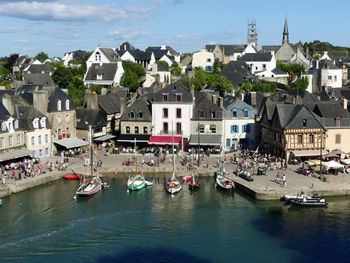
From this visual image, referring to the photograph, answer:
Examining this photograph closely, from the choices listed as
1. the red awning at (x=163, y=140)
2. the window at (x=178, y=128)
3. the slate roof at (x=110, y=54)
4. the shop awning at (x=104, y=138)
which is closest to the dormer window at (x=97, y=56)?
the slate roof at (x=110, y=54)

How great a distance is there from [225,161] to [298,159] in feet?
29.2

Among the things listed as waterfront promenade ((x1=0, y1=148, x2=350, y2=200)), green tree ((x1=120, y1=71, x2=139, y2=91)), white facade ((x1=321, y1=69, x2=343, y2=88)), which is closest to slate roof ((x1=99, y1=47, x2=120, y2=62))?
green tree ((x1=120, y1=71, x2=139, y2=91))

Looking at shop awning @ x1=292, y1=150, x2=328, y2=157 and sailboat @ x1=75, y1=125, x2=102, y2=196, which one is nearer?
sailboat @ x1=75, y1=125, x2=102, y2=196

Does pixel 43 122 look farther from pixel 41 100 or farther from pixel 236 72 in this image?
pixel 236 72

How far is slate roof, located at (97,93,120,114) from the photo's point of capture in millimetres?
69812

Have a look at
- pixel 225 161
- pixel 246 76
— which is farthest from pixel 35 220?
pixel 246 76

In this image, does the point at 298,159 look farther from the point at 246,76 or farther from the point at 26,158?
the point at 246,76

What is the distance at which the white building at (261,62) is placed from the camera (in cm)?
11256

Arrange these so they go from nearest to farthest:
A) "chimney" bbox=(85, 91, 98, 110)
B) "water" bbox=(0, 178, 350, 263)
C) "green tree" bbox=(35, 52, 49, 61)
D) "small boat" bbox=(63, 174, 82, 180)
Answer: "water" bbox=(0, 178, 350, 263) < "small boat" bbox=(63, 174, 82, 180) < "chimney" bbox=(85, 91, 98, 110) < "green tree" bbox=(35, 52, 49, 61)

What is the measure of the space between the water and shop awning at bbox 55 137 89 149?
11934 millimetres

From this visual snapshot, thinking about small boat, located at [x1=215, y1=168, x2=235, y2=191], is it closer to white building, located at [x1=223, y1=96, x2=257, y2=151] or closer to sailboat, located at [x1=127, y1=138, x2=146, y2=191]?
sailboat, located at [x1=127, y1=138, x2=146, y2=191]

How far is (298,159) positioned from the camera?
2180 inches

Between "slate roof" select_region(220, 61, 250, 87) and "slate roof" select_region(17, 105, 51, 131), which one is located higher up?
A: "slate roof" select_region(220, 61, 250, 87)

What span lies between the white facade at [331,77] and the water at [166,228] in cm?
6058
